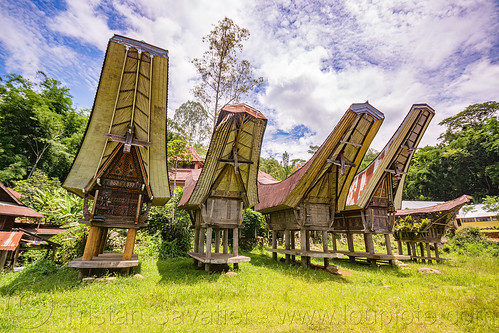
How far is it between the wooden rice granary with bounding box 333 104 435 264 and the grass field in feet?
16.8

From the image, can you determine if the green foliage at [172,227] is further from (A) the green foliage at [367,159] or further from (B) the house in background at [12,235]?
(A) the green foliage at [367,159]

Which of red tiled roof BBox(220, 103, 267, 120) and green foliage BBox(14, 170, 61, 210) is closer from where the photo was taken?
red tiled roof BBox(220, 103, 267, 120)

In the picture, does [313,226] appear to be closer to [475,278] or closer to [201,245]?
[201,245]

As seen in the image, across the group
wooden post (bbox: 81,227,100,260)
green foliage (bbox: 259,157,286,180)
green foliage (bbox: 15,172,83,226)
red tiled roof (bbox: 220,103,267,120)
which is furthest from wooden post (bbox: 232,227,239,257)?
green foliage (bbox: 259,157,286,180)

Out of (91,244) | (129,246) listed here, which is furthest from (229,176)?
(91,244)

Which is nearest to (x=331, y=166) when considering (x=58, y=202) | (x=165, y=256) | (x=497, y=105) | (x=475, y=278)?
(x=475, y=278)

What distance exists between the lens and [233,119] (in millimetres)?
9688

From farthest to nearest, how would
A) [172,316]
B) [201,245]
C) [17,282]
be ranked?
[201,245] < [17,282] < [172,316]

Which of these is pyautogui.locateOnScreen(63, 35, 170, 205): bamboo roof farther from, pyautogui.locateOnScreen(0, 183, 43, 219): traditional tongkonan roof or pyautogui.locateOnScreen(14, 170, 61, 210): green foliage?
pyautogui.locateOnScreen(14, 170, 61, 210): green foliage

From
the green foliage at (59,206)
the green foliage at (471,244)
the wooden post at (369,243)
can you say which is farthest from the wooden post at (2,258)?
the green foliage at (471,244)

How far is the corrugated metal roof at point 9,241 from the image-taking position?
931 cm

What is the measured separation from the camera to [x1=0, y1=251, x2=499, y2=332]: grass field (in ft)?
16.4

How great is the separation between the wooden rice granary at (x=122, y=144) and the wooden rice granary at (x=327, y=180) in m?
6.96

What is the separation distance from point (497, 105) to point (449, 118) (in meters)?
7.56
